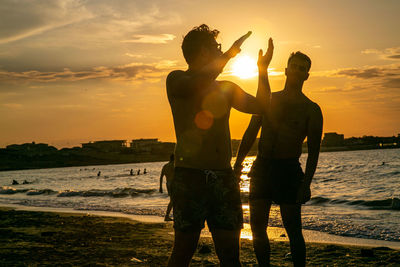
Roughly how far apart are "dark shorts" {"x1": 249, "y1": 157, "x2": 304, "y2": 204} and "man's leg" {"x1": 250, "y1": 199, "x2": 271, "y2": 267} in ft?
0.30

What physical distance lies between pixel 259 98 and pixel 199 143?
595 millimetres

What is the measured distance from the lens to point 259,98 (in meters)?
3.12

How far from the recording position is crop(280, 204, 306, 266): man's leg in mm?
4270

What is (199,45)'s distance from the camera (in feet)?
9.77

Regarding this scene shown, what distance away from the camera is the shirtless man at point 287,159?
434 centimetres

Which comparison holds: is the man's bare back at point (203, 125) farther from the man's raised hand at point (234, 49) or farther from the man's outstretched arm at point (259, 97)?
the man's raised hand at point (234, 49)

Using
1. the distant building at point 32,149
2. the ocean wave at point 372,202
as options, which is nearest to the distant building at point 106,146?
the distant building at point 32,149

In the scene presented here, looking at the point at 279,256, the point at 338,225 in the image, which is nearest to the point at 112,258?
the point at 279,256

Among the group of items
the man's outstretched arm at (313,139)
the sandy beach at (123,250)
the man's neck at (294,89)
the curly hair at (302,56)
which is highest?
the curly hair at (302,56)

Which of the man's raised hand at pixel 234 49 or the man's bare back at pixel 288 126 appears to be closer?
the man's raised hand at pixel 234 49

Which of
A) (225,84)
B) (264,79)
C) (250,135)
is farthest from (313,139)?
(225,84)

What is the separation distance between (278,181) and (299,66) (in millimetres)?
1298

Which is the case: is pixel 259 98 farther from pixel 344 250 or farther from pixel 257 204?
pixel 344 250

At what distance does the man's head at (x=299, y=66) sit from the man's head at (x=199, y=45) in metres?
1.74
